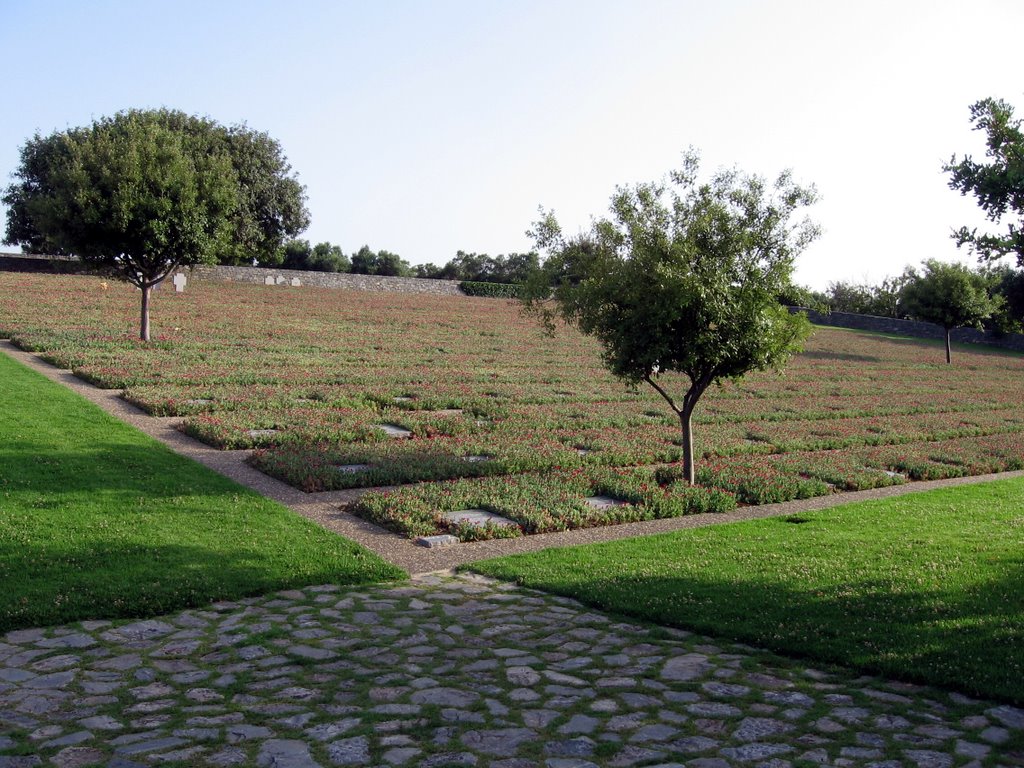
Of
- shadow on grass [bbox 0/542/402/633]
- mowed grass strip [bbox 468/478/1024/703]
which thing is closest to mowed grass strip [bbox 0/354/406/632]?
shadow on grass [bbox 0/542/402/633]

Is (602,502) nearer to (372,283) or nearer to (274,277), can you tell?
(274,277)

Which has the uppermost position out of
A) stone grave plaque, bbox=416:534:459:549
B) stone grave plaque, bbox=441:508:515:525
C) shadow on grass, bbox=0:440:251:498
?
shadow on grass, bbox=0:440:251:498

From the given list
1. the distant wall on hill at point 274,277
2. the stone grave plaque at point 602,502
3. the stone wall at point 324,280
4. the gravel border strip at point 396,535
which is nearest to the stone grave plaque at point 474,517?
the gravel border strip at point 396,535

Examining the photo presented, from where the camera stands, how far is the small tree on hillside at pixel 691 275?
12398 millimetres

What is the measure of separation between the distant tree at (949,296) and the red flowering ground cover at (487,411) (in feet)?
11.9

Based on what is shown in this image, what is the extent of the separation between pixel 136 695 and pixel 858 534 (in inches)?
325

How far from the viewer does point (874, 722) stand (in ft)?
16.8

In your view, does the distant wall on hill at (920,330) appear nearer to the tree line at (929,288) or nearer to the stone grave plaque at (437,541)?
the tree line at (929,288)

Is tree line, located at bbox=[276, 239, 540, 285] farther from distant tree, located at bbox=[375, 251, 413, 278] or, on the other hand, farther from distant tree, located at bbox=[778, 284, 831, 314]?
distant tree, located at bbox=[778, 284, 831, 314]

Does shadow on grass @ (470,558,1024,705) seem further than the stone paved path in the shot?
Yes

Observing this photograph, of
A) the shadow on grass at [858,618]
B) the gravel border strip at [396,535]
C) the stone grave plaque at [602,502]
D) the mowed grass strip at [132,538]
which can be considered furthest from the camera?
the stone grave plaque at [602,502]

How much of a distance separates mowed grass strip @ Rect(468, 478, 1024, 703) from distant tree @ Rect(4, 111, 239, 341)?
55.9 feet

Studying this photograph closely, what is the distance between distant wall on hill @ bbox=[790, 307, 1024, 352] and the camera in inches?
2044

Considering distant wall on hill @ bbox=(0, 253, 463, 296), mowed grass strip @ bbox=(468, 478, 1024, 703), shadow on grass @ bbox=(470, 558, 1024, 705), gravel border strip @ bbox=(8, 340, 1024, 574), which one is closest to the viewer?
shadow on grass @ bbox=(470, 558, 1024, 705)
